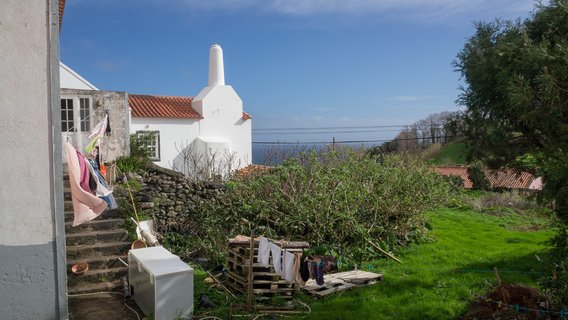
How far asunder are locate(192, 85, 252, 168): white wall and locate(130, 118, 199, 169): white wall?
3.14 feet

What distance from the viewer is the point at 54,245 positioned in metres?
6.58

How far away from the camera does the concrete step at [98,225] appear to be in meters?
10.1

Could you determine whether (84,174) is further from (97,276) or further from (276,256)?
(276,256)

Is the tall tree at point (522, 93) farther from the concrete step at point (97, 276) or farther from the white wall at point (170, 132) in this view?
the white wall at point (170, 132)

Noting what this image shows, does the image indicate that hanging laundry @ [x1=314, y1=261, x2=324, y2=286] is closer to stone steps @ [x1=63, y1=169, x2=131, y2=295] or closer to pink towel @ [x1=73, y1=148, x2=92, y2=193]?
stone steps @ [x1=63, y1=169, x2=131, y2=295]

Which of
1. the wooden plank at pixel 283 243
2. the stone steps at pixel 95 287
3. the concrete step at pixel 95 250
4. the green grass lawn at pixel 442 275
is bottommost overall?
the green grass lawn at pixel 442 275

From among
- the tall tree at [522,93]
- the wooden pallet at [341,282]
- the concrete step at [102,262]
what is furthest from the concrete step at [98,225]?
the tall tree at [522,93]

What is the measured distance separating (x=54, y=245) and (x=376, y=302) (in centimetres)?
540

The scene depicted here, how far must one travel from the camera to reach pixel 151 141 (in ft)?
74.2

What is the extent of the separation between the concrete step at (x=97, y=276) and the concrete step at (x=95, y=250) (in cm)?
45

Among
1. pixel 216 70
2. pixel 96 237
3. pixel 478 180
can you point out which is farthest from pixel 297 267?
pixel 478 180

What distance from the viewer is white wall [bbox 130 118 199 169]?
23691 millimetres

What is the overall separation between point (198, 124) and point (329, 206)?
16.7m

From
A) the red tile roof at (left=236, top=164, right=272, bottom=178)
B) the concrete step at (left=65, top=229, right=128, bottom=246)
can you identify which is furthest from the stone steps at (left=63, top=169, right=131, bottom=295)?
the red tile roof at (left=236, top=164, right=272, bottom=178)
